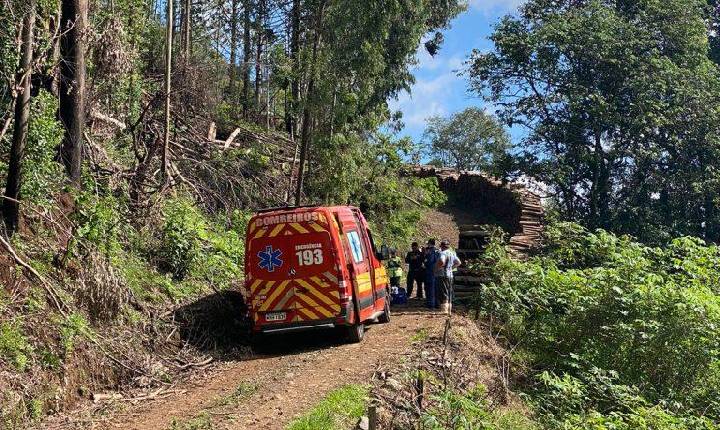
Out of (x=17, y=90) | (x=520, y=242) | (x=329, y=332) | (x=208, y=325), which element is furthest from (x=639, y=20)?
(x=17, y=90)

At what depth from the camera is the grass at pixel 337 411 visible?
718cm

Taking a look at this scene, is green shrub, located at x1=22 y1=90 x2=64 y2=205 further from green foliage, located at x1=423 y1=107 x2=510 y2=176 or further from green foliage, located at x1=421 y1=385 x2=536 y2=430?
green foliage, located at x1=423 y1=107 x2=510 y2=176

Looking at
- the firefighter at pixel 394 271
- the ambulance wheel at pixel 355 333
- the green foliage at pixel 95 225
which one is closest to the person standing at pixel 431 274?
the firefighter at pixel 394 271

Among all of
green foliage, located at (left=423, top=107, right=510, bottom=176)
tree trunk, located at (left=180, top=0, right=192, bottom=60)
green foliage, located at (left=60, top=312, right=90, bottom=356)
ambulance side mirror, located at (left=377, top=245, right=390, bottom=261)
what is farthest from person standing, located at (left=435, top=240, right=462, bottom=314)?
green foliage, located at (left=423, top=107, right=510, bottom=176)

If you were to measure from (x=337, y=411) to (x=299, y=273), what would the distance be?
12.7ft

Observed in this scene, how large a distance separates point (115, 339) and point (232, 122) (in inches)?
654

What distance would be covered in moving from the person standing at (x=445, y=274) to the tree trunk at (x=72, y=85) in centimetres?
785

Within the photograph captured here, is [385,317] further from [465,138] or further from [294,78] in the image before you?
[465,138]

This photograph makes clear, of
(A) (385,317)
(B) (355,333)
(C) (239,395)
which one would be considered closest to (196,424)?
(C) (239,395)

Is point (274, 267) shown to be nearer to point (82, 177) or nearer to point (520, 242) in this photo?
point (82, 177)

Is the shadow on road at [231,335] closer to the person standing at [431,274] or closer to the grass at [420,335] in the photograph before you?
the grass at [420,335]

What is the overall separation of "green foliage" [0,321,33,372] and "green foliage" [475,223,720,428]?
6806 mm

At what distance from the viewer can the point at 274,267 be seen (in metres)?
11.3

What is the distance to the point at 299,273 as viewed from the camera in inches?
442
